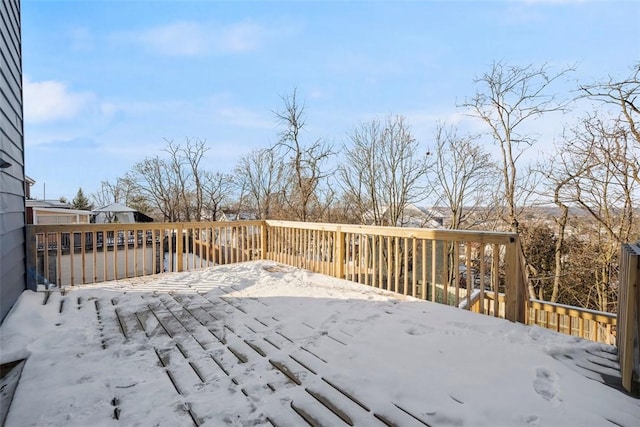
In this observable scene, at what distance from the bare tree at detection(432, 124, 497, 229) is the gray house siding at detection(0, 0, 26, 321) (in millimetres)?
10017

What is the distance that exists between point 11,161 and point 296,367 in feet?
11.2

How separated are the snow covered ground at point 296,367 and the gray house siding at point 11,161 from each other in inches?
12.9

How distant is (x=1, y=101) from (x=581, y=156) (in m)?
10.7

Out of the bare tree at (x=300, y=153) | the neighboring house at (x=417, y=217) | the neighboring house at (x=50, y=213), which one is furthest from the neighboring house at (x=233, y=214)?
the neighboring house at (x=417, y=217)

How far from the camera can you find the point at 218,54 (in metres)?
7.42

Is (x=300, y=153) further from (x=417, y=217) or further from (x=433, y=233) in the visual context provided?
(x=433, y=233)

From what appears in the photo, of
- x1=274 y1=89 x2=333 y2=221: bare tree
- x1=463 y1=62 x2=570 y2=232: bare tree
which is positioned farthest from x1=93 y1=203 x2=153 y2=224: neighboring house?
x1=463 y1=62 x2=570 y2=232: bare tree

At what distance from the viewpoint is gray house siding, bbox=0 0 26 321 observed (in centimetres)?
258

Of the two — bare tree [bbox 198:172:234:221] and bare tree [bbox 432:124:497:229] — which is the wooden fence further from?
bare tree [bbox 198:172:234:221]

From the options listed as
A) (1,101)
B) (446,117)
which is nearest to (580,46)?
(446,117)

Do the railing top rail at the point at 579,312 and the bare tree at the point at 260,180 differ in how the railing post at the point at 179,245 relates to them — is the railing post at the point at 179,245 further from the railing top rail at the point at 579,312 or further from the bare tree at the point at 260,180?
the bare tree at the point at 260,180

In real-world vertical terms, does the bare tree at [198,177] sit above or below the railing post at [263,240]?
above

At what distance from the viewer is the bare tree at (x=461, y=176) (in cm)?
968

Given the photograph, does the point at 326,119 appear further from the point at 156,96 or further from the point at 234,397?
the point at 234,397
